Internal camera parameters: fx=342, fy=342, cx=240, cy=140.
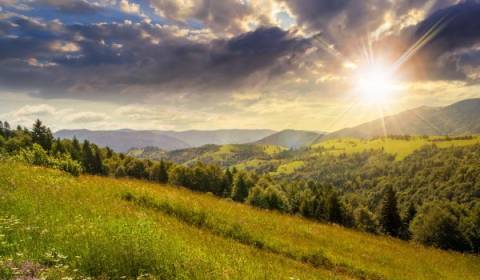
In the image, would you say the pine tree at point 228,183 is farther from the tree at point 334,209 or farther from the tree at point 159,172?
the tree at point 334,209

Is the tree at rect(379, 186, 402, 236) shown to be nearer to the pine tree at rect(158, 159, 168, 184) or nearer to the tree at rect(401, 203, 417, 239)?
the tree at rect(401, 203, 417, 239)

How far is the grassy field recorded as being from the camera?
299 inches

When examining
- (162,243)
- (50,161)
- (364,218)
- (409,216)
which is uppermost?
(50,161)

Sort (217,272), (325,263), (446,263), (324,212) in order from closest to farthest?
(217,272)
(325,263)
(446,263)
(324,212)

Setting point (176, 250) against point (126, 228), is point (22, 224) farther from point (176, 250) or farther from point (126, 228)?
point (176, 250)

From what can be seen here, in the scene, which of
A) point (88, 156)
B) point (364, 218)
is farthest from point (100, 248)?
point (364, 218)

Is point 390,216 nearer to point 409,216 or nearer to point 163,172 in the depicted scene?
point 409,216

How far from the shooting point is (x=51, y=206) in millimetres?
10977

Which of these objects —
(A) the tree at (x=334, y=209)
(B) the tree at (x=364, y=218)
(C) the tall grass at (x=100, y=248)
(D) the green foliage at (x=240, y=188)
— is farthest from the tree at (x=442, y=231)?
A: (C) the tall grass at (x=100, y=248)

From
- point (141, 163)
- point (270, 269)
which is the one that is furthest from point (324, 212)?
point (270, 269)

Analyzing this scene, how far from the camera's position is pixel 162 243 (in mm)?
8797

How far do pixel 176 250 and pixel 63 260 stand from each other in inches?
100

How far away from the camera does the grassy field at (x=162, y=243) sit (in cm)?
759

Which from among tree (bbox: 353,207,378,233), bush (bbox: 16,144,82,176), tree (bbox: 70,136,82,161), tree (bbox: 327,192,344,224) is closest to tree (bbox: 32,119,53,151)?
tree (bbox: 70,136,82,161)
